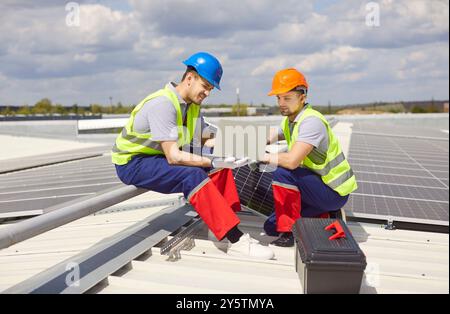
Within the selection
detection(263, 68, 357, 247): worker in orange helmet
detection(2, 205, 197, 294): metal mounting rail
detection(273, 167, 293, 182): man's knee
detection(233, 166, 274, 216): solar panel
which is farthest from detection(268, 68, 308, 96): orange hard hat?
detection(2, 205, 197, 294): metal mounting rail

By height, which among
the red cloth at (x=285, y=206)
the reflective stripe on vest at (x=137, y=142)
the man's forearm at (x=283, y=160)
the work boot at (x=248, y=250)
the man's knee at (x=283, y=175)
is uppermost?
the reflective stripe on vest at (x=137, y=142)

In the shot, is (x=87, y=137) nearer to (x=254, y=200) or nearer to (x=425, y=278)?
(x=254, y=200)

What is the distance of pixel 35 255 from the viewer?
3697 mm

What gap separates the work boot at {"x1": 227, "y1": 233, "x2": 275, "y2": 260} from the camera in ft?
11.6

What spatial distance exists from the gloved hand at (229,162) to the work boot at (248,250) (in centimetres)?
60

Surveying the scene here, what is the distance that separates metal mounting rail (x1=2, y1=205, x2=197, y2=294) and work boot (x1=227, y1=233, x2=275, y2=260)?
0.64 m

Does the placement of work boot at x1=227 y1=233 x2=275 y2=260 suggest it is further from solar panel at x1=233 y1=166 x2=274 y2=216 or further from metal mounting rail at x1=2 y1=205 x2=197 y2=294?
solar panel at x1=233 y1=166 x2=274 y2=216

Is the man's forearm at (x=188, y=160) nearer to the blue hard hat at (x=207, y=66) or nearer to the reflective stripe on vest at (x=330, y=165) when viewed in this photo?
the blue hard hat at (x=207, y=66)

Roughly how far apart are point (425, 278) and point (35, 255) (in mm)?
3033

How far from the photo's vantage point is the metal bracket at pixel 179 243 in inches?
138

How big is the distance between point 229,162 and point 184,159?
36 cm

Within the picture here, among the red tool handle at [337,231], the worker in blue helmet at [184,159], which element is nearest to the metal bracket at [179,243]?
the worker in blue helmet at [184,159]

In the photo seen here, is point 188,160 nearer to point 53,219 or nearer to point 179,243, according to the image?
point 179,243
